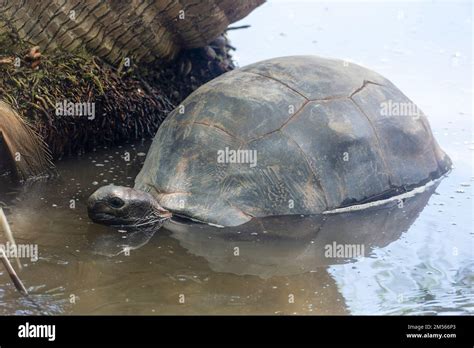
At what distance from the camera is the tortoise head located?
5.37m

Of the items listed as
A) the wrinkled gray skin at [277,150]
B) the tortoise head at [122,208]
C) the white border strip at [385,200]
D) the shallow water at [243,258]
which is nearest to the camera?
the shallow water at [243,258]

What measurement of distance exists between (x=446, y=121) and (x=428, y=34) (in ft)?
9.71

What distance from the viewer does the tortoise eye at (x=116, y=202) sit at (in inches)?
212

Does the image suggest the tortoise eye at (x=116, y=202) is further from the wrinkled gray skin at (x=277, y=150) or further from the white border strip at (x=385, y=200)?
the white border strip at (x=385, y=200)

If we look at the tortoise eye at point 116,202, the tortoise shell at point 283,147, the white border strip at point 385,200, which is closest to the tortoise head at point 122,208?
the tortoise eye at point 116,202

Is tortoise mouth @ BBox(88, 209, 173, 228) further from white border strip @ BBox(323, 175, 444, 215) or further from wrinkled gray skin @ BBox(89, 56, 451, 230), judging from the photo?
white border strip @ BBox(323, 175, 444, 215)

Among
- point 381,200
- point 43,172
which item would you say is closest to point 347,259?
point 381,200

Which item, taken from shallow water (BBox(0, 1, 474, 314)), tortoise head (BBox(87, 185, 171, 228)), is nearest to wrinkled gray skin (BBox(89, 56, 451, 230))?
tortoise head (BBox(87, 185, 171, 228))

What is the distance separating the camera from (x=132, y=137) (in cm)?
711

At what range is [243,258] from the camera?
5.09 metres

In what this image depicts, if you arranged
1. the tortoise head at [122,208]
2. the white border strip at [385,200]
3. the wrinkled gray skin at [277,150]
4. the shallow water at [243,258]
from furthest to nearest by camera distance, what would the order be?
the white border strip at [385,200]
the wrinkled gray skin at [277,150]
the tortoise head at [122,208]
the shallow water at [243,258]

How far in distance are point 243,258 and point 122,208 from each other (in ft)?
2.75

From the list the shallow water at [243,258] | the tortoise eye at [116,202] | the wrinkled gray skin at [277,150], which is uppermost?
the wrinkled gray skin at [277,150]

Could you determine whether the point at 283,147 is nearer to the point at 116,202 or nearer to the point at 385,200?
the point at 385,200
